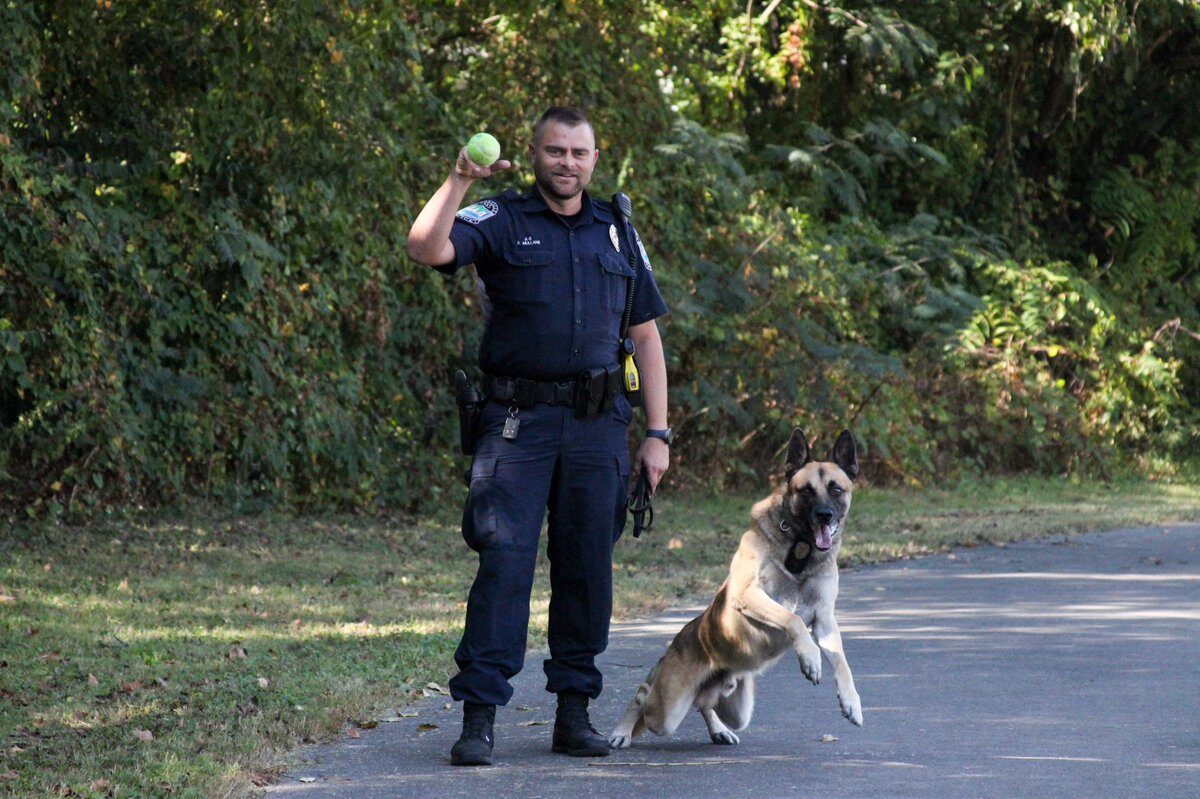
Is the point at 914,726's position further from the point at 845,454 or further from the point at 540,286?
the point at 540,286

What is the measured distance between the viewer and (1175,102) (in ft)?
72.5

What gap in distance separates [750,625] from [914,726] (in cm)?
87

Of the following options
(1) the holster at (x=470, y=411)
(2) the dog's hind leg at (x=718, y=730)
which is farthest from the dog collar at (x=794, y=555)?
(1) the holster at (x=470, y=411)

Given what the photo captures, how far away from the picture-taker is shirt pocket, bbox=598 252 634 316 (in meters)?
5.59

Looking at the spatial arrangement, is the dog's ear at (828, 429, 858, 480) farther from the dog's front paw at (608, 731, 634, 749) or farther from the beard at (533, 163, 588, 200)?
the beard at (533, 163, 588, 200)

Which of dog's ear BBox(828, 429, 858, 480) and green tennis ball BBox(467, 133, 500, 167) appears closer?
green tennis ball BBox(467, 133, 500, 167)

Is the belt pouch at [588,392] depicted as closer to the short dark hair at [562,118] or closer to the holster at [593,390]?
the holster at [593,390]

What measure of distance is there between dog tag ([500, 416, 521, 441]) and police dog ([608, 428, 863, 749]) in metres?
0.97

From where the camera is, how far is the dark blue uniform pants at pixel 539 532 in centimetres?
551

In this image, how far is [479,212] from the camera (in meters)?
5.43

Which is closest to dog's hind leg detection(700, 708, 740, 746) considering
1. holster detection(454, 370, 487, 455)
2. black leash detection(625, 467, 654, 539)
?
black leash detection(625, 467, 654, 539)

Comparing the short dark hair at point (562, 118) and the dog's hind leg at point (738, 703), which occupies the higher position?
the short dark hair at point (562, 118)

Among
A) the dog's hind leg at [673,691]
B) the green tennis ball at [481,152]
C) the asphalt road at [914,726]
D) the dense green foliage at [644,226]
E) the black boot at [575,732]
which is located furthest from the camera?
the dense green foliage at [644,226]

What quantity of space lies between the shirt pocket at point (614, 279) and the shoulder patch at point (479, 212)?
401mm
